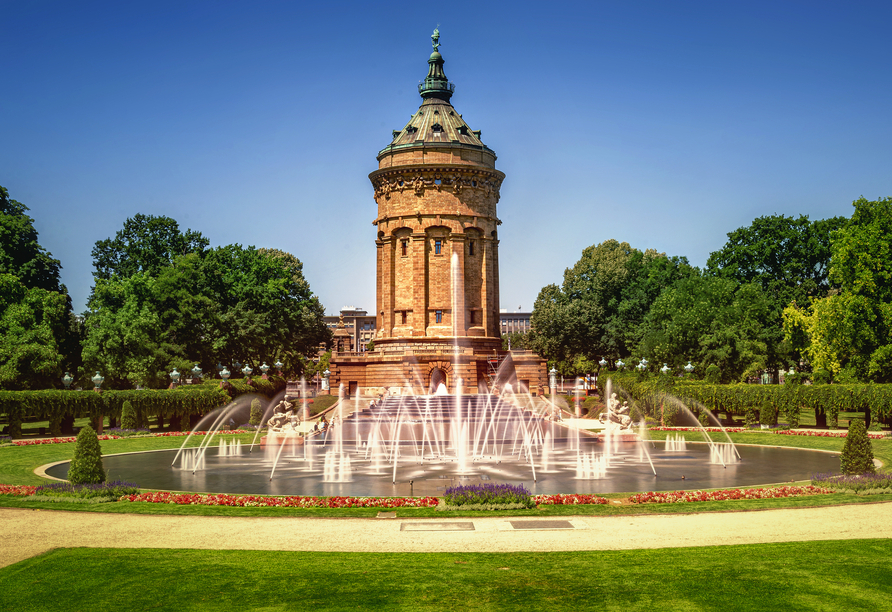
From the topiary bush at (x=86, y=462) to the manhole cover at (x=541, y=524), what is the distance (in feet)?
39.9

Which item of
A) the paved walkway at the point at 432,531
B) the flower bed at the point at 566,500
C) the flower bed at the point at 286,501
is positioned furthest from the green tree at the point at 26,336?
the flower bed at the point at 566,500

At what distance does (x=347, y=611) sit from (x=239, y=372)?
2273 inches

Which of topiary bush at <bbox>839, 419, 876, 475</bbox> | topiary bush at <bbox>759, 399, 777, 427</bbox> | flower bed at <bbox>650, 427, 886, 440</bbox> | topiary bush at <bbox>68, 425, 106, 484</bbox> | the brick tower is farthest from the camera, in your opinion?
the brick tower

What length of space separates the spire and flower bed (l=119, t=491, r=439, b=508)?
191 feet

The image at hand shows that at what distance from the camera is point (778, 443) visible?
3688 cm

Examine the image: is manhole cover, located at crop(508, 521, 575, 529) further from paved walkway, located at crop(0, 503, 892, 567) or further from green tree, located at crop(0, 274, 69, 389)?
green tree, located at crop(0, 274, 69, 389)

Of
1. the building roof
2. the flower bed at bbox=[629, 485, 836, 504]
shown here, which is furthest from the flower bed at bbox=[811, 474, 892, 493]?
the building roof

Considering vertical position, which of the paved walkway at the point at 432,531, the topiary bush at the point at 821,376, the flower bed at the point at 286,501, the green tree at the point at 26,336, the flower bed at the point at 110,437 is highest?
the green tree at the point at 26,336

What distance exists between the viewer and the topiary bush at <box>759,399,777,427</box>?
46.1 meters

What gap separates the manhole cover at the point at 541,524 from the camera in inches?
682

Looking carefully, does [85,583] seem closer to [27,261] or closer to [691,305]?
[27,261]

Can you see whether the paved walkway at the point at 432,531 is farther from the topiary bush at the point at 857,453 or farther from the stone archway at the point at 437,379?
the stone archway at the point at 437,379

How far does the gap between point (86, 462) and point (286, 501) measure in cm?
621

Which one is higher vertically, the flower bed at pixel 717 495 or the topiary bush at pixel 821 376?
the topiary bush at pixel 821 376
